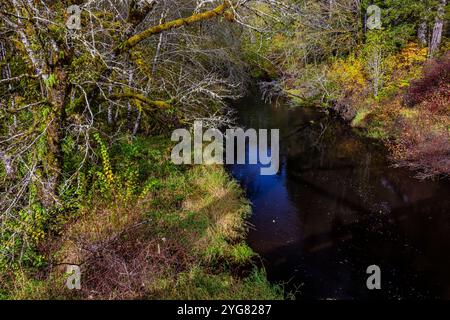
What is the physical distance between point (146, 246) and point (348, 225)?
4.78m

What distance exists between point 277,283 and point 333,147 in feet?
28.4

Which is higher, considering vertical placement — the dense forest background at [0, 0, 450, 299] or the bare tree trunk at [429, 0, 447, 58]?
the bare tree trunk at [429, 0, 447, 58]

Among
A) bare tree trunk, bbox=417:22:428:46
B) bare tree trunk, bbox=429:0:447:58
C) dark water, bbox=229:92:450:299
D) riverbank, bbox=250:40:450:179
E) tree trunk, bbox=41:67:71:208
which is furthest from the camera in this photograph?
bare tree trunk, bbox=417:22:428:46

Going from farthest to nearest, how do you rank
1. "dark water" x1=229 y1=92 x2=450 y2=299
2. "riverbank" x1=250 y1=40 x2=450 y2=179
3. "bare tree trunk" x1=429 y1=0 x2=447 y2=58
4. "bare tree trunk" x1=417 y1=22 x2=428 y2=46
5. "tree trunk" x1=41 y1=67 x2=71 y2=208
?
"bare tree trunk" x1=417 y1=22 x2=428 y2=46 < "bare tree trunk" x1=429 y1=0 x2=447 y2=58 < "riverbank" x1=250 y1=40 x2=450 y2=179 < "dark water" x1=229 y1=92 x2=450 y2=299 < "tree trunk" x1=41 y1=67 x2=71 y2=208

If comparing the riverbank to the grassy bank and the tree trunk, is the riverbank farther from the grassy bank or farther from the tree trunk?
the tree trunk

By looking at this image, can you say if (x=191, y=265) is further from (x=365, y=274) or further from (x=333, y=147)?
(x=333, y=147)

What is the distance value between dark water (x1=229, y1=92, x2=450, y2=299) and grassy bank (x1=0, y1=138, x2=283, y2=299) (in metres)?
0.71

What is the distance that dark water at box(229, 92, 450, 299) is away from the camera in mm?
6316

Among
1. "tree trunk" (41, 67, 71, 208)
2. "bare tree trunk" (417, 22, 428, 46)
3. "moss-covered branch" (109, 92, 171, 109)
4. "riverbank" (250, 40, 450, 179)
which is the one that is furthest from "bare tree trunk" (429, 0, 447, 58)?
"tree trunk" (41, 67, 71, 208)

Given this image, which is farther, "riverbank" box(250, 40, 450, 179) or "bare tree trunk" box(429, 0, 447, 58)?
"bare tree trunk" box(429, 0, 447, 58)

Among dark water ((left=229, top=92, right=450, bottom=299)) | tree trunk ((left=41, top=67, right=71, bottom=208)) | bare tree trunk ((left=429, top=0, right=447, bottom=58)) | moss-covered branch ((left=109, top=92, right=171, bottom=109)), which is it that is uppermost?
bare tree trunk ((left=429, top=0, right=447, bottom=58))

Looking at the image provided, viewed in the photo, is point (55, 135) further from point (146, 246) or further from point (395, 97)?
point (395, 97)

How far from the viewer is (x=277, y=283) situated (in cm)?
624

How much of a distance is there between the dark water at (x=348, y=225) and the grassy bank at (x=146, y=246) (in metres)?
0.71
